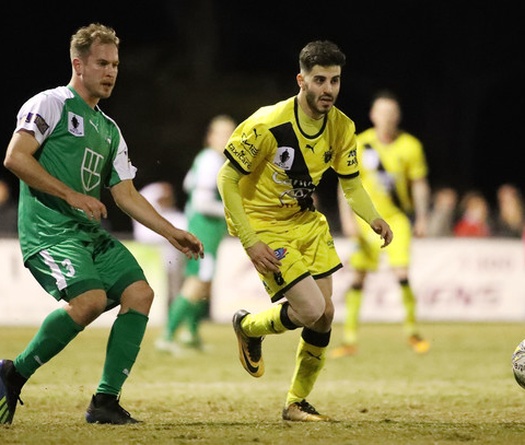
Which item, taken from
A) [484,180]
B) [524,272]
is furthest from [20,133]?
[484,180]

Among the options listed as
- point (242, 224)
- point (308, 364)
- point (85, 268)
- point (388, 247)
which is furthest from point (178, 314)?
point (85, 268)

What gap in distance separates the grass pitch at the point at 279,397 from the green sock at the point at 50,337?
0.39 m

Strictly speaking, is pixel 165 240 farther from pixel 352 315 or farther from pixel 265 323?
pixel 265 323

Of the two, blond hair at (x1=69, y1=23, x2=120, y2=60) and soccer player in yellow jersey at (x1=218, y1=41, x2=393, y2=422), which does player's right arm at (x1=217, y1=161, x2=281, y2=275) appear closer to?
soccer player in yellow jersey at (x1=218, y1=41, x2=393, y2=422)

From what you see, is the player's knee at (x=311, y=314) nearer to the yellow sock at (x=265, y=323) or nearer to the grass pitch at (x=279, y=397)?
the yellow sock at (x=265, y=323)

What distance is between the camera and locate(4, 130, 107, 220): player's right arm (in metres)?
6.75

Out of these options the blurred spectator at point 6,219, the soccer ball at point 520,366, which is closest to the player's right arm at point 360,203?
the soccer ball at point 520,366

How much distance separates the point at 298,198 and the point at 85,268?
155 cm

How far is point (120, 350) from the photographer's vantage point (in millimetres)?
7289

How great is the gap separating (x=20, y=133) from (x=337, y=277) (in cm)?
1085

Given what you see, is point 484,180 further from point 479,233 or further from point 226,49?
point 479,233

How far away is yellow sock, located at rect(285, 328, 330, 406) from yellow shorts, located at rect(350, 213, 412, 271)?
503 centimetres

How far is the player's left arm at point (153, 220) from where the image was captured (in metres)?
7.27

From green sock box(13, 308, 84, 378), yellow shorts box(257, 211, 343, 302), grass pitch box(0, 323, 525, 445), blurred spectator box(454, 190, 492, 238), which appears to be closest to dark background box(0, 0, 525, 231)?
blurred spectator box(454, 190, 492, 238)
